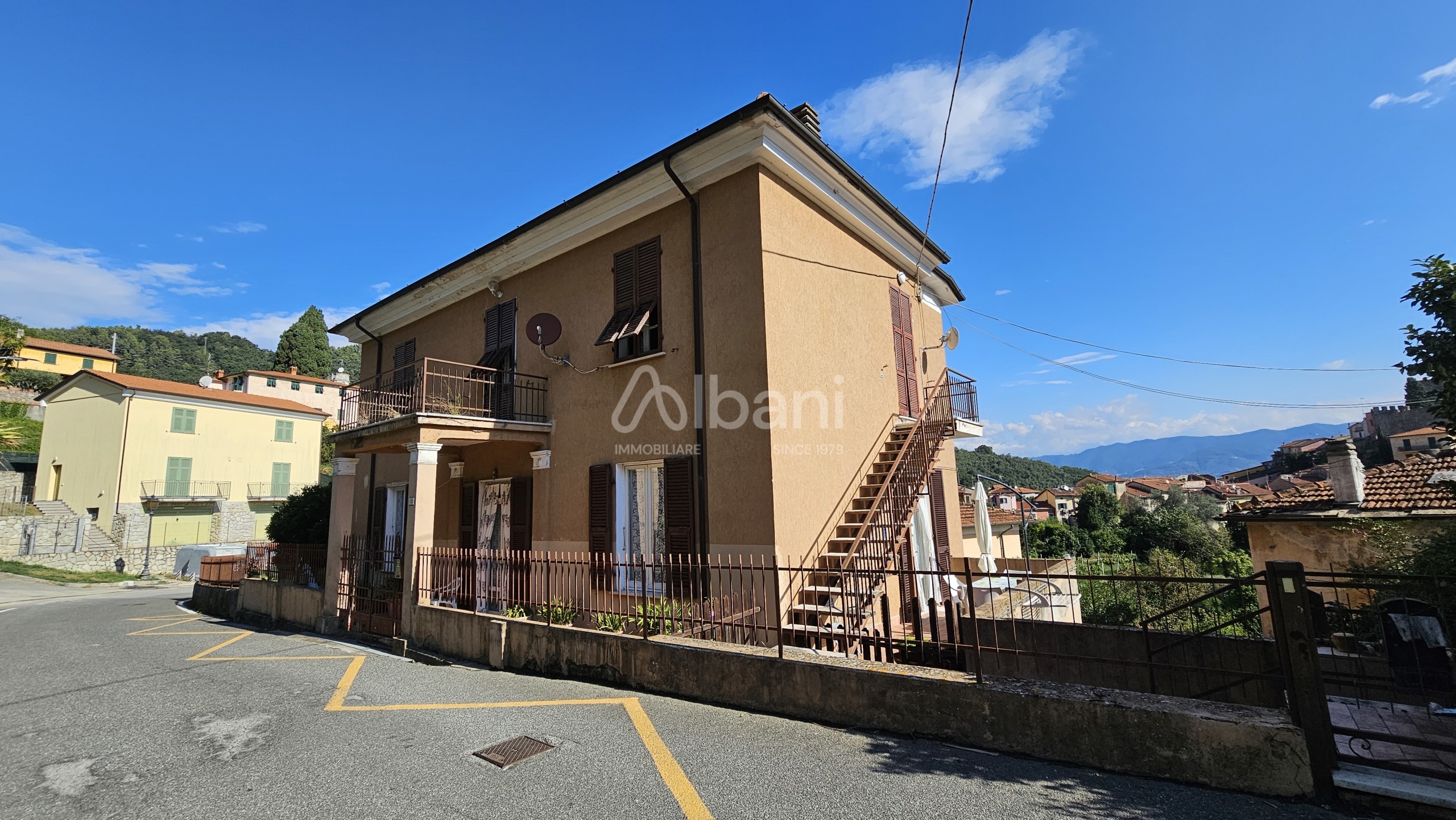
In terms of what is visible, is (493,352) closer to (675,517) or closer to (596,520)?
(596,520)

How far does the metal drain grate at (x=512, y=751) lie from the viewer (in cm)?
443

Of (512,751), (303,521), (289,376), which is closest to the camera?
(512,751)

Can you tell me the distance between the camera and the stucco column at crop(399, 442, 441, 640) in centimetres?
898

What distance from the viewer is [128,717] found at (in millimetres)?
5621

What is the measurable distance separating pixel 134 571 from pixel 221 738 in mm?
32188

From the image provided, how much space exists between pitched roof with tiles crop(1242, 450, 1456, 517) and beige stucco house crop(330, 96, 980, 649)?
6272 millimetres

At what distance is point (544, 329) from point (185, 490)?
29821 millimetres

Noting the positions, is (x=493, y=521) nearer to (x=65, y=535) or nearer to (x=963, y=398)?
(x=963, y=398)

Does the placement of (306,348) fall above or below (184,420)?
above

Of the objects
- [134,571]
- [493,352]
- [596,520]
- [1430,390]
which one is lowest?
[134,571]

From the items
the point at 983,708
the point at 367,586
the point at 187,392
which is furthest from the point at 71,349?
the point at 983,708

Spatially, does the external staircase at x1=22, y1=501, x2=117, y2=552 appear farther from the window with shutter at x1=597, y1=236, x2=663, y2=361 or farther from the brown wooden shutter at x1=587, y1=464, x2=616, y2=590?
the window with shutter at x1=597, y1=236, x2=663, y2=361

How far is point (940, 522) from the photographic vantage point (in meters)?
11.8

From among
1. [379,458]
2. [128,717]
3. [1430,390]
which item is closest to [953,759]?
[1430,390]
